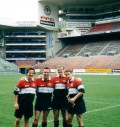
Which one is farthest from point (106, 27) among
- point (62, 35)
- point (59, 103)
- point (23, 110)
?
point (23, 110)

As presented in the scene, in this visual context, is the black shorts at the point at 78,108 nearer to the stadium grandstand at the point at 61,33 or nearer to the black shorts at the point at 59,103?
the black shorts at the point at 59,103

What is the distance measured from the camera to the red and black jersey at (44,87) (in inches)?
379

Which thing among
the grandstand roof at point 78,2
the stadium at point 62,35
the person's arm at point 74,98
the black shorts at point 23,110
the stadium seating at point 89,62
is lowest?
the black shorts at point 23,110

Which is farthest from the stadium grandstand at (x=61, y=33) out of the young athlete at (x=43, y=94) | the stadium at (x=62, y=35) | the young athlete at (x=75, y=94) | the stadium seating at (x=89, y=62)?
the young athlete at (x=75, y=94)

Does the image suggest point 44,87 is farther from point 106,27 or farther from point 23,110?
point 106,27

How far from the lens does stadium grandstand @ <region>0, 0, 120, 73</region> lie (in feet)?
269

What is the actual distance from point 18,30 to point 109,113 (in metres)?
77.7

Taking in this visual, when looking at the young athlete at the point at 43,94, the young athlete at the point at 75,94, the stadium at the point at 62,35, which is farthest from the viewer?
the stadium at the point at 62,35

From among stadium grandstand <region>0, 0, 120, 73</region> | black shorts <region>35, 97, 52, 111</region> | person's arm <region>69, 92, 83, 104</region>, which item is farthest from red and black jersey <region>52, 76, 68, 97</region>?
stadium grandstand <region>0, 0, 120, 73</region>

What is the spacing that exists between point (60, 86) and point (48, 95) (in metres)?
0.53

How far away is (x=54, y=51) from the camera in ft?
295

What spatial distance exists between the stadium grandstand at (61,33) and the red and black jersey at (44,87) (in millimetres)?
67379

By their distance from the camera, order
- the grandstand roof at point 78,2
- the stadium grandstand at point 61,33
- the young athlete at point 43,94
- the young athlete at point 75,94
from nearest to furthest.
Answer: the young athlete at point 75,94, the young athlete at point 43,94, the stadium grandstand at point 61,33, the grandstand roof at point 78,2

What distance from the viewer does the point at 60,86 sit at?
997cm
